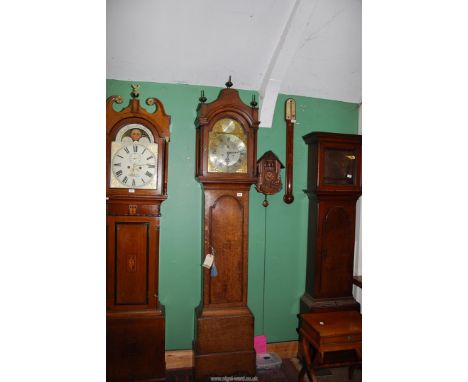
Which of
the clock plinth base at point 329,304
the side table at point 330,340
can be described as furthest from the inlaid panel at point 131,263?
the clock plinth base at point 329,304

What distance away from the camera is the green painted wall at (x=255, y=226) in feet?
9.18

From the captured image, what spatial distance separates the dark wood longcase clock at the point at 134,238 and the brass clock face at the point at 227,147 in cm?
41

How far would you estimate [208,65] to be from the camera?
265 centimetres

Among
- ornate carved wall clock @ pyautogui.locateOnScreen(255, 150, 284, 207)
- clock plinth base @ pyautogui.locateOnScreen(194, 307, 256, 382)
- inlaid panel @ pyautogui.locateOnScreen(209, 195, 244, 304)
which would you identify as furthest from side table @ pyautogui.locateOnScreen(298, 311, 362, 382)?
ornate carved wall clock @ pyautogui.locateOnScreen(255, 150, 284, 207)

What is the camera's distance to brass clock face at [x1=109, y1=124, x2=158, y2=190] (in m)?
2.40

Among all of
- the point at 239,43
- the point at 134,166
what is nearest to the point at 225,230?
the point at 134,166

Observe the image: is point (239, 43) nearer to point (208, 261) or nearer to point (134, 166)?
point (134, 166)

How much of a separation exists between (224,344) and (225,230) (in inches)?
37.8

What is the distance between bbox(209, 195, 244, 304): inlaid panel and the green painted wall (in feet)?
1.16

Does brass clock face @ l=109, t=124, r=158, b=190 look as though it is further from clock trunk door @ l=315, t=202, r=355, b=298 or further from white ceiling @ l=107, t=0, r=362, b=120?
clock trunk door @ l=315, t=202, r=355, b=298

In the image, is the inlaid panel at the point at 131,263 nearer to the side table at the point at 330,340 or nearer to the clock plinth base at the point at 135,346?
the clock plinth base at the point at 135,346

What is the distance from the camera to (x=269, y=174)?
2867 millimetres
